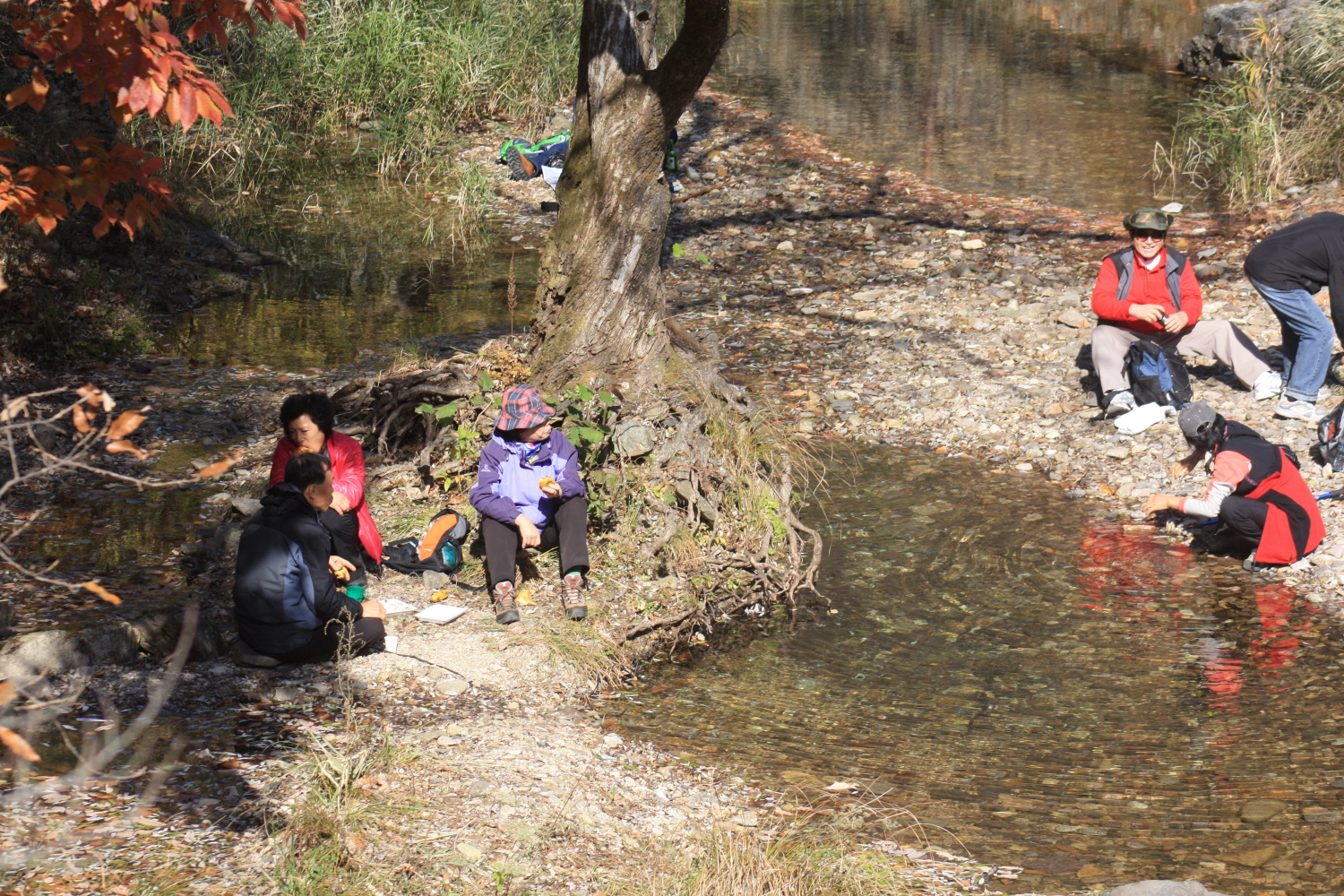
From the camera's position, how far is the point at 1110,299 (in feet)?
28.7

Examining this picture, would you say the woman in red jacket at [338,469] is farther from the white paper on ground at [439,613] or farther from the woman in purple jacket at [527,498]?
the woman in purple jacket at [527,498]

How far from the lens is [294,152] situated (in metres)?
16.2

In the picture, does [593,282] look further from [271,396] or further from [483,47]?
[483,47]

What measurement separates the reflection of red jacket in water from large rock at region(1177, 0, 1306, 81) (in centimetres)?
1042

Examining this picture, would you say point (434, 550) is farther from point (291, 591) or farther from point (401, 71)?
point (401, 71)

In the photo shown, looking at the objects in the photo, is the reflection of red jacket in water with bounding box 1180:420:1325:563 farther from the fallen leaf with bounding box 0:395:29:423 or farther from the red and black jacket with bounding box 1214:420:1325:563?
the fallen leaf with bounding box 0:395:29:423

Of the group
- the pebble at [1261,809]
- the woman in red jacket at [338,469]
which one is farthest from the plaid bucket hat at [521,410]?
the pebble at [1261,809]

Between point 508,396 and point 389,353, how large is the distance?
14.5ft

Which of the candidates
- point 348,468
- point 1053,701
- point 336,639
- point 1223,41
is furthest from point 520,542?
point 1223,41

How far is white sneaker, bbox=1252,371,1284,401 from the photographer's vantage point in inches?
340

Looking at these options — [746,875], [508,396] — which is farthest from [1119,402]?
[746,875]

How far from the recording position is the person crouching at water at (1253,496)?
268 inches

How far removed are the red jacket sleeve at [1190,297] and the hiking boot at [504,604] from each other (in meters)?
5.33

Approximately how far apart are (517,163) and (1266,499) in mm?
10845
